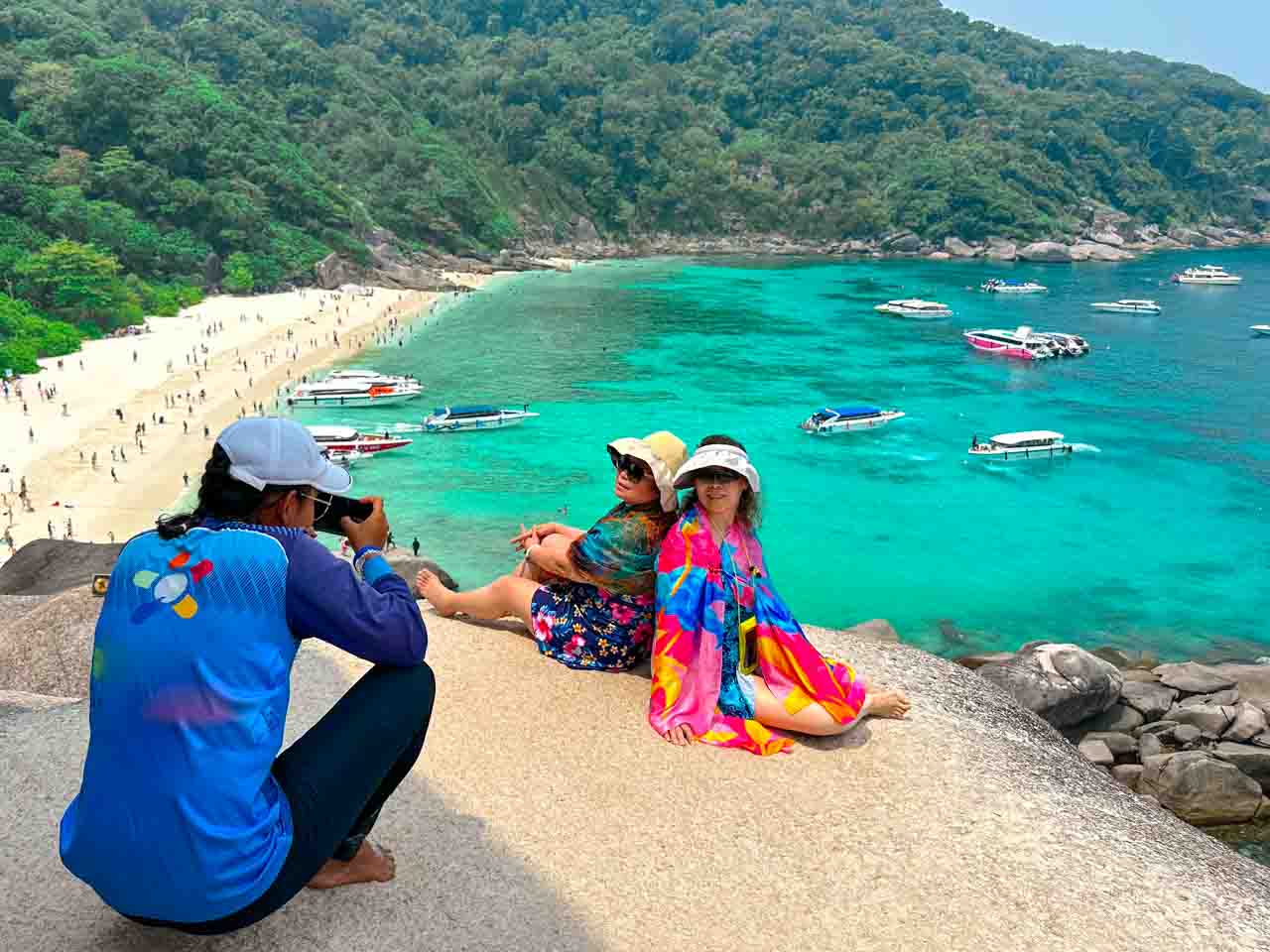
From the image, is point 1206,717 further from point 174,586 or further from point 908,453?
point 908,453

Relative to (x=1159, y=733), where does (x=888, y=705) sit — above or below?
above

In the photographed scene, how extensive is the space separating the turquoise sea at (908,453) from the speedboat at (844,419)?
68cm

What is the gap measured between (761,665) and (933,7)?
18946 centimetres

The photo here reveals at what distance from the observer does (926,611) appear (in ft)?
69.6

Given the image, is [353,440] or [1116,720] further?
[353,440]

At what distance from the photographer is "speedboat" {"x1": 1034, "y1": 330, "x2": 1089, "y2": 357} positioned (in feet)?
166

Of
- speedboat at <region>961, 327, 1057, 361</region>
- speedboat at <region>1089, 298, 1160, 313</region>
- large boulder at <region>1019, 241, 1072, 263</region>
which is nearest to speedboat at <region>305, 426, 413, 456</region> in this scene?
speedboat at <region>961, 327, 1057, 361</region>

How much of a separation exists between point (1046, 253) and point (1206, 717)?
9432 cm

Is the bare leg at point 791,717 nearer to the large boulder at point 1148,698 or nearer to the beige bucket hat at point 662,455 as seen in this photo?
the beige bucket hat at point 662,455

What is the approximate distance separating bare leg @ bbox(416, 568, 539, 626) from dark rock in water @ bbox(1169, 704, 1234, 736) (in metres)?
10.4

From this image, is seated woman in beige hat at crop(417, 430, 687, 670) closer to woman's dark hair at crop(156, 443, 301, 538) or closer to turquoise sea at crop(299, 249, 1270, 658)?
turquoise sea at crop(299, 249, 1270, 658)

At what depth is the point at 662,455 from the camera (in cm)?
521

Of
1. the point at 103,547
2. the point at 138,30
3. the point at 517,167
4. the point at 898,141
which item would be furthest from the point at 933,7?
the point at 103,547

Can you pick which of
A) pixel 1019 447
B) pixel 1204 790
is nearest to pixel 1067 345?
pixel 1019 447
